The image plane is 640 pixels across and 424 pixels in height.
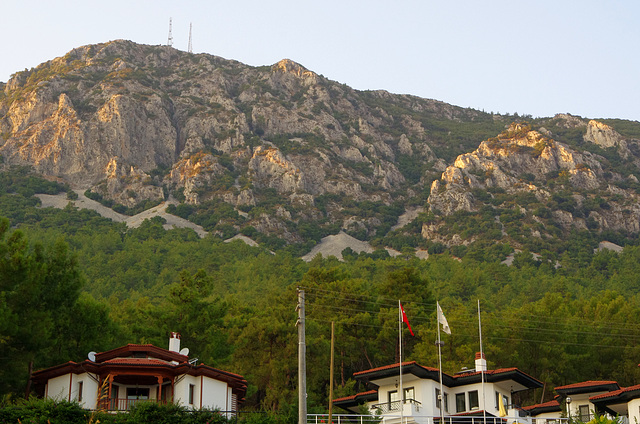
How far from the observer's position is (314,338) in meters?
65.7

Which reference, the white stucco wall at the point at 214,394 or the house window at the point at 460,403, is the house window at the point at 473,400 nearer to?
the house window at the point at 460,403

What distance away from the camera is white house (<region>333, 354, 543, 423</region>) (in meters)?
53.3

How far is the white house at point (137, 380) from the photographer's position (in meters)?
45.4

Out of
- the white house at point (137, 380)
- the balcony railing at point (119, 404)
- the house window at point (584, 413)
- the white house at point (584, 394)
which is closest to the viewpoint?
the white house at point (137, 380)

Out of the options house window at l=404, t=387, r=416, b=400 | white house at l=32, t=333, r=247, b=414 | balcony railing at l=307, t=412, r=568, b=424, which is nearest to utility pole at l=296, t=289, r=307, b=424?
white house at l=32, t=333, r=247, b=414

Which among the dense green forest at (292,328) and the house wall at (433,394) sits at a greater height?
the dense green forest at (292,328)

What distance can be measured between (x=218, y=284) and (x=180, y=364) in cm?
9565

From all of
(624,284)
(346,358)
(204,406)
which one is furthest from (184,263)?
(204,406)

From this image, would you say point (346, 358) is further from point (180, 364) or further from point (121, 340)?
point (180, 364)

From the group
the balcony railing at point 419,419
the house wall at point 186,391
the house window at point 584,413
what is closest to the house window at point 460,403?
the balcony railing at point 419,419

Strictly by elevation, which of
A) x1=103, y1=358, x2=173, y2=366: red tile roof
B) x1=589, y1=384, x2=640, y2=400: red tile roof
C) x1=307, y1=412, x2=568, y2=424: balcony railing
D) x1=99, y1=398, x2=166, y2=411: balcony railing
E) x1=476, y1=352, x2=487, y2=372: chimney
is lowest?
x1=307, y1=412, x2=568, y2=424: balcony railing

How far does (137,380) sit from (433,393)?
20392 mm

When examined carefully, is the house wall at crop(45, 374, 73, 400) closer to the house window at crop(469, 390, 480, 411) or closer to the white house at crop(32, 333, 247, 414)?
the white house at crop(32, 333, 247, 414)

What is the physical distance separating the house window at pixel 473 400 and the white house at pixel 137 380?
1731 centimetres
